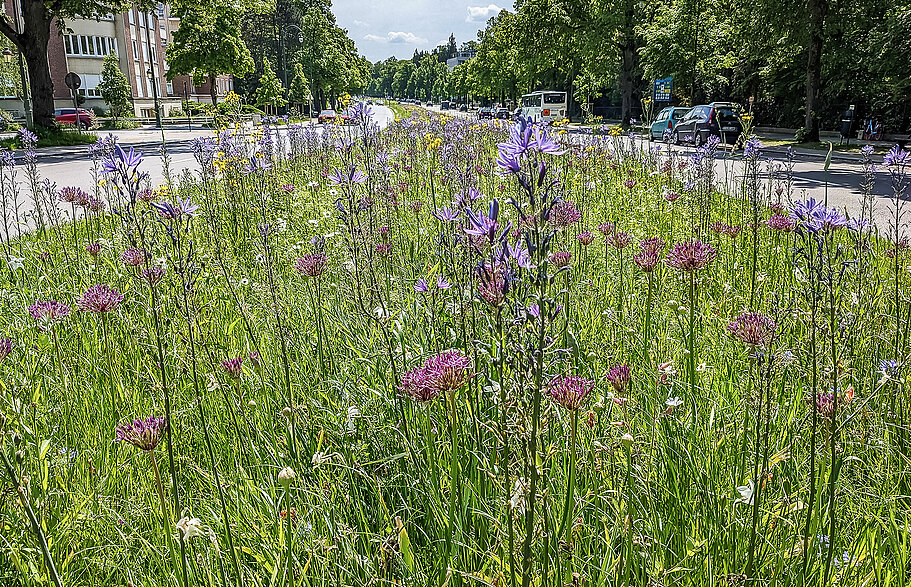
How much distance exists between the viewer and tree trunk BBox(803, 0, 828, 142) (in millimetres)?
20266

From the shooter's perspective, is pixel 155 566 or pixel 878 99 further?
pixel 878 99

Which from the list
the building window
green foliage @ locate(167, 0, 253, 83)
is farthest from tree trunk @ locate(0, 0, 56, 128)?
the building window

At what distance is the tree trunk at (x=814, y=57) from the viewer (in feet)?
66.5

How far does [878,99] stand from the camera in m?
25.2

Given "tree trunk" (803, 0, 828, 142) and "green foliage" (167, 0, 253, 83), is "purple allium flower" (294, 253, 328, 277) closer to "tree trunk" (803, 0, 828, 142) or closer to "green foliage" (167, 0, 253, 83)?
"tree trunk" (803, 0, 828, 142)

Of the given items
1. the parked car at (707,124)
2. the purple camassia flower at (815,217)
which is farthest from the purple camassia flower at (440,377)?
the parked car at (707,124)

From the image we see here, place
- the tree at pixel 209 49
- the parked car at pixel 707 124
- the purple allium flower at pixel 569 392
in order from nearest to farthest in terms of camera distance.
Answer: the purple allium flower at pixel 569 392
the parked car at pixel 707 124
the tree at pixel 209 49

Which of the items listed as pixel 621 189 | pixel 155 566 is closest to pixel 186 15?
pixel 621 189

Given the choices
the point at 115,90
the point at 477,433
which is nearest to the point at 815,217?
the point at 477,433

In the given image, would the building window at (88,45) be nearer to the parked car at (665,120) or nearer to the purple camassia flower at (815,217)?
the parked car at (665,120)

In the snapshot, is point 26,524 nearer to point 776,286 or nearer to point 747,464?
point 747,464

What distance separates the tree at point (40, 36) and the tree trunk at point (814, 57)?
23666 millimetres

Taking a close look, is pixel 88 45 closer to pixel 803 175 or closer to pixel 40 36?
pixel 40 36

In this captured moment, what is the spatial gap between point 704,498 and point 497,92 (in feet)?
256
